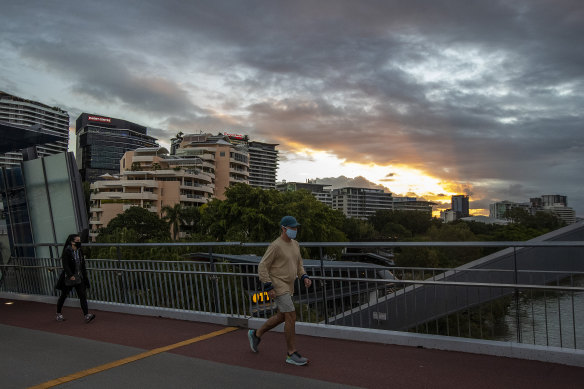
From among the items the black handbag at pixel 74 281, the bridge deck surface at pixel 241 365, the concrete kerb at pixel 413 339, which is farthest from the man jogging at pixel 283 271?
the black handbag at pixel 74 281

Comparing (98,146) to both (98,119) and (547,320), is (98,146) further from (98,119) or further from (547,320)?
(547,320)

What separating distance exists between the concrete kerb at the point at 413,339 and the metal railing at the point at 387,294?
202 millimetres

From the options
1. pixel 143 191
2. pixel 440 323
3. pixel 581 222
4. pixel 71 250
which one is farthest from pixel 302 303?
pixel 143 191

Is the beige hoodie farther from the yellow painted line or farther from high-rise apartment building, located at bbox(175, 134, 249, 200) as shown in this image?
high-rise apartment building, located at bbox(175, 134, 249, 200)

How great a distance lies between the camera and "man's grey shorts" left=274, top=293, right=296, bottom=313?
5645mm

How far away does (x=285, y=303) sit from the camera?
5664 mm

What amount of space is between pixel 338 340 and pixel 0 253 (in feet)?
40.0

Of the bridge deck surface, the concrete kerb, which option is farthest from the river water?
the bridge deck surface

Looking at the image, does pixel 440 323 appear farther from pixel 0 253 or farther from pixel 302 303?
pixel 0 253

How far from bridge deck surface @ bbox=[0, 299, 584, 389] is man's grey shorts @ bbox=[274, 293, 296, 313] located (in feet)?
2.12

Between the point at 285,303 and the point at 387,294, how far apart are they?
2.17 meters

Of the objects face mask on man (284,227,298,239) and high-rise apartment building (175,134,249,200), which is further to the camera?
high-rise apartment building (175,134,249,200)

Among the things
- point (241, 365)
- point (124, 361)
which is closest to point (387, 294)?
point (241, 365)

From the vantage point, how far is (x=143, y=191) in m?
90.9
